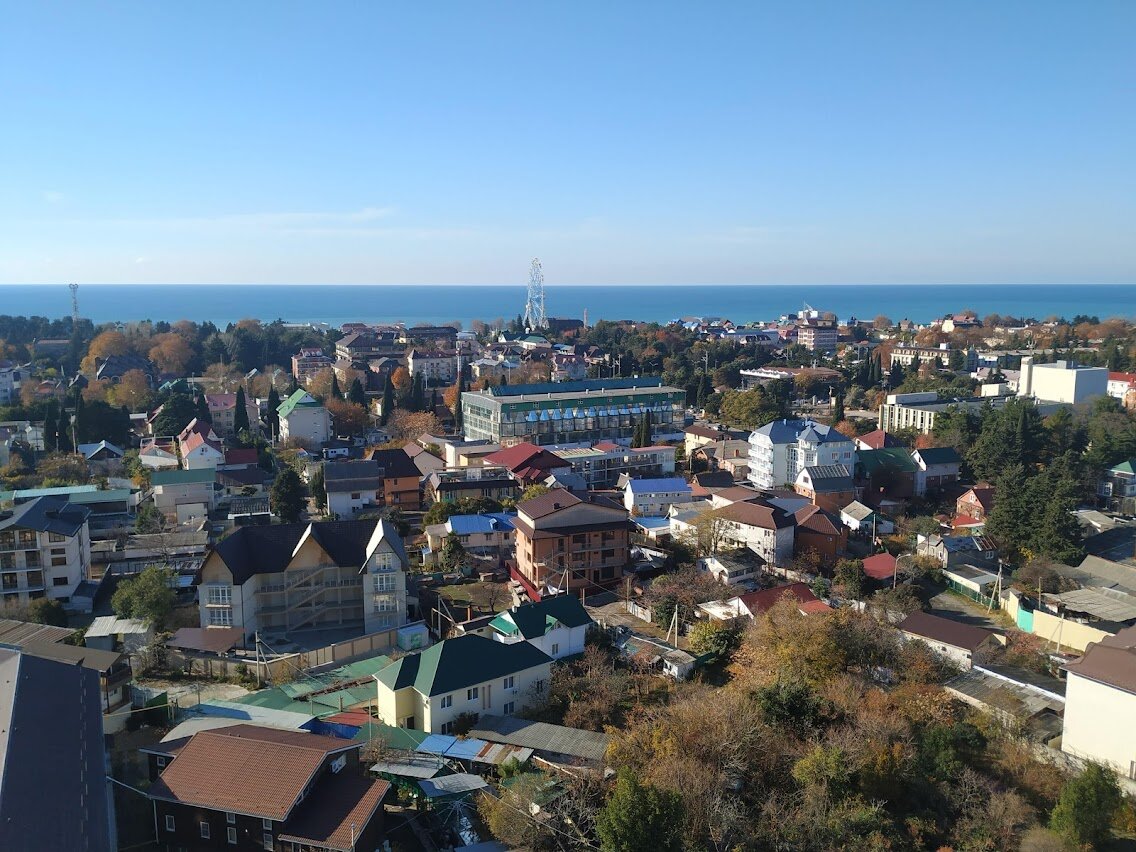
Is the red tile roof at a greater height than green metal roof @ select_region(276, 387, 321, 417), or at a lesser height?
lesser

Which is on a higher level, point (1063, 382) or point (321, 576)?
point (1063, 382)

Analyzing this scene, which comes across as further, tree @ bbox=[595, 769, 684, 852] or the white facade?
the white facade

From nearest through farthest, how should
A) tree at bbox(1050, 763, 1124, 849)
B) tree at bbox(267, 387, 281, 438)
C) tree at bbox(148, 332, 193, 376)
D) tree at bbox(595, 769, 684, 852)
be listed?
tree at bbox(595, 769, 684, 852) < tree at bbox(1050, 763, 1124, 849) < tree at bbox(267, 387, 281, 438) < tree at bbox(148, 332, 193, 376)

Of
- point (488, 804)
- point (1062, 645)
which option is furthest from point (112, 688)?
point (1062, 645)

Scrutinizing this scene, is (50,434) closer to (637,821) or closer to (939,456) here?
(637,821)

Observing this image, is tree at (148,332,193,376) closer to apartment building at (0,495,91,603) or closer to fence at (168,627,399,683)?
apartment building at (0,495,91,603)

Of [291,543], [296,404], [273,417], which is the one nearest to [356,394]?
[273,417]

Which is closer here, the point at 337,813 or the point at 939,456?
the point at 337,813

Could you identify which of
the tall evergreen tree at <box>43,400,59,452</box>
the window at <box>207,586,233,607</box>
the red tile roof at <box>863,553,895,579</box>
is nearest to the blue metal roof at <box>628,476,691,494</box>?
the red tile roof at <box>863,553,895,579</box>
